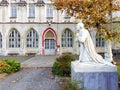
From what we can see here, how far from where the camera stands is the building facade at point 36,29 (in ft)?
138

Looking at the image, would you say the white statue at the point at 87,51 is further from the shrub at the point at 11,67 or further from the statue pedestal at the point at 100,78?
the shrub at the point at 11,67

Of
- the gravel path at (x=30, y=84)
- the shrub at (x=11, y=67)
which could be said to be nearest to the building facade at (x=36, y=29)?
the shrub at (x=11, y=67)

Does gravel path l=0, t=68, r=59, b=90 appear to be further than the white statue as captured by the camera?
Yes

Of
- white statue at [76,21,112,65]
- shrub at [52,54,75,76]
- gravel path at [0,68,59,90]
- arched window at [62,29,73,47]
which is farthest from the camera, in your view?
arched window at [62,29,73,47]

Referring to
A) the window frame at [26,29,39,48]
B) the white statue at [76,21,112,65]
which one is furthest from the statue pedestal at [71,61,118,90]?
the window frame at [26,29,39,48]

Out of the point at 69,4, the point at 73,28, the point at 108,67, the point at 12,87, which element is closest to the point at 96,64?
the point at 108,67

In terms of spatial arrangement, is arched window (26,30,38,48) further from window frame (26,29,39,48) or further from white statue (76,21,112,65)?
white statue (76,21,112,65)

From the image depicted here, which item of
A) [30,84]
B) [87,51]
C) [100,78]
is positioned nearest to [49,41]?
[30,84]

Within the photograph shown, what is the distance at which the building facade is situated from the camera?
4209 cm

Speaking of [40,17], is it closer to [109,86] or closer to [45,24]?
[45,24]

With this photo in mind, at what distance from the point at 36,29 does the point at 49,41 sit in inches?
98.7

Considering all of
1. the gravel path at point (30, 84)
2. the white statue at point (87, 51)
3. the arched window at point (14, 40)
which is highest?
the arched window at point (14, 40)

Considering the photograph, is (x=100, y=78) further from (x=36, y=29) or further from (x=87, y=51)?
(x=36, y=29)

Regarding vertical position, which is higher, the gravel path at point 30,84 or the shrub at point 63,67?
the shrub at point 63,67
